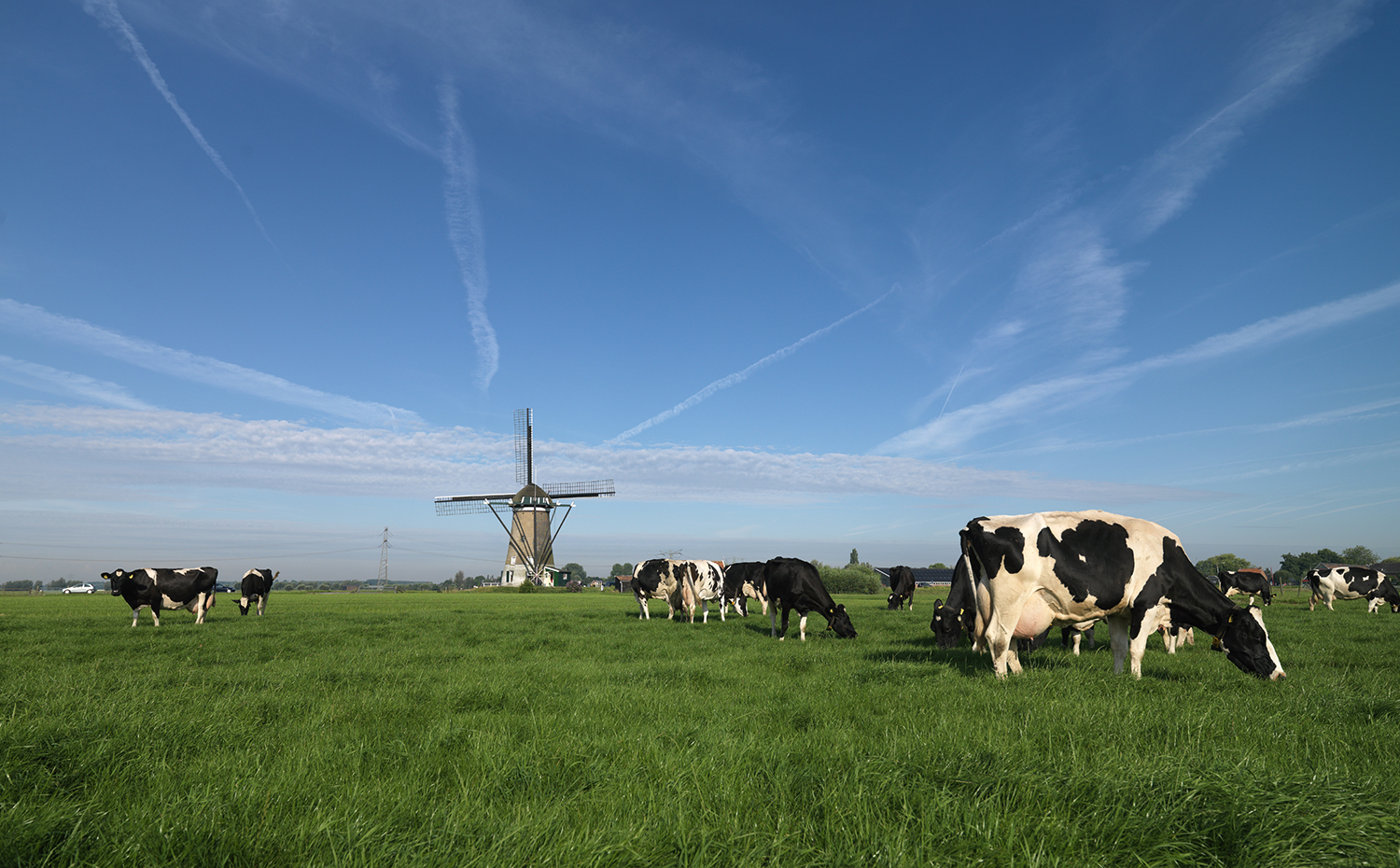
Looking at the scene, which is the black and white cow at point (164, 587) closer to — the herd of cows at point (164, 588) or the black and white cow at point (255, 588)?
the herd of cows at point (164, 588)

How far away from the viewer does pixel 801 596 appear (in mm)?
16172

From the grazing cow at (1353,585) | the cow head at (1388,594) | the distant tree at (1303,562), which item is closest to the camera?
the cow head at (1388,594)

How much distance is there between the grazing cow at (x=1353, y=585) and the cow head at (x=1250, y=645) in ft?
91.8

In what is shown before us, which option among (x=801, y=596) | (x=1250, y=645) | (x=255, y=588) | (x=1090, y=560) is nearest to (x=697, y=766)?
(x=1090, y=560)

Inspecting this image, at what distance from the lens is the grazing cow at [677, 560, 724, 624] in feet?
80.0

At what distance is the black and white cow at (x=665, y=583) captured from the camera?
24.4 meters

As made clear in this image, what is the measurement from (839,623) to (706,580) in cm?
872

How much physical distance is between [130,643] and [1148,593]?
1998cm

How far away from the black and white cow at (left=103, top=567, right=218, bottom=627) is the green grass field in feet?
42.9

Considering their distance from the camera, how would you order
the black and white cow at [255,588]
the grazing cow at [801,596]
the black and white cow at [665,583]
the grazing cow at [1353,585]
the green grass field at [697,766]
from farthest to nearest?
the grazing cow at [1353,585], the black and white cow at [255,588], the black and white cow at [665,583], the grazing cow at [801,596], the green grass field at [697,766]

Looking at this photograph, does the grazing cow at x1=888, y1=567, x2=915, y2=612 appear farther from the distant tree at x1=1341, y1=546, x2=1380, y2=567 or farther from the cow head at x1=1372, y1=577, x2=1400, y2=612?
the distant tree at x1=1341, y1=546, x2=1380, y2=567

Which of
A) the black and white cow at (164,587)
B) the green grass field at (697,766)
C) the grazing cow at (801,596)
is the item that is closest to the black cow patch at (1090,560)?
the green grass field at (697,766)

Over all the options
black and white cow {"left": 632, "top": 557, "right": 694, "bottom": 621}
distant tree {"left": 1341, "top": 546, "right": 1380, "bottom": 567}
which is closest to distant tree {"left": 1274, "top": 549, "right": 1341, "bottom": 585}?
distant tree {"left": 1341, "top": 546, "right": 1380, "bottom": 567}

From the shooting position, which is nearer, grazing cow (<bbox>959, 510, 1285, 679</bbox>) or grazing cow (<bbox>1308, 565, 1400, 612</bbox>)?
grazing cow (<bbox>959, 510, 1285, 679</bbox>)
